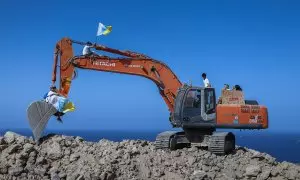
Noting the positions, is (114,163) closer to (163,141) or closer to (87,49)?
(163,141)

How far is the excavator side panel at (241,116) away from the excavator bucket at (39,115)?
603 centimetres

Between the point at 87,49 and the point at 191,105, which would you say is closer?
the point at 87,49

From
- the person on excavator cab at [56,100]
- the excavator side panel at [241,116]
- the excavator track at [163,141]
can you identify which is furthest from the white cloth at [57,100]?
the excavator side panel at [241,116]

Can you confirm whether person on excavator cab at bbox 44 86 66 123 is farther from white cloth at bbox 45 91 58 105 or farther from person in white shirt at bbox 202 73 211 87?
person in white shirt at bbox 202 73 211 87

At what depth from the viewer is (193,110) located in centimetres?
1945

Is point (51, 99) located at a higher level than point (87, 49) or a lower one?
lower

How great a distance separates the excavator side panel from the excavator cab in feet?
1.10

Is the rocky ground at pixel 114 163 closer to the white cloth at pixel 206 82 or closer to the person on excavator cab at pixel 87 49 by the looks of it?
the white cloth at pixel 206 82

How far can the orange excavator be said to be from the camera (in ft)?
62.5

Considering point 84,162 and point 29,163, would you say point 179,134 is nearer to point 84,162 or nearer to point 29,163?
point 84,162

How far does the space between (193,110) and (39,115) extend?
222 inches

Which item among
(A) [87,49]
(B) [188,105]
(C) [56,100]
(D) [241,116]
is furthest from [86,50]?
(D) [241,116]

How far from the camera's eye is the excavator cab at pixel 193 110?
63.6 ft

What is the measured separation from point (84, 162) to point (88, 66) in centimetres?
416
